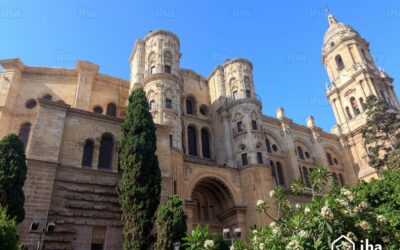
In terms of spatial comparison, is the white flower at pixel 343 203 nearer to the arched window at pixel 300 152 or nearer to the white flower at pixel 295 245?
the white flower at pixel 295 245

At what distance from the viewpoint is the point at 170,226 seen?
14.5m

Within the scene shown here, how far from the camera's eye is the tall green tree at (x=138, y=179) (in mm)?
15172

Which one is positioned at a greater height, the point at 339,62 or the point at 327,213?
the point at 339,62

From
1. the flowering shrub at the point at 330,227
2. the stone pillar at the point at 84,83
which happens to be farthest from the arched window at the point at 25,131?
the flowering shrub at the point at 330,227

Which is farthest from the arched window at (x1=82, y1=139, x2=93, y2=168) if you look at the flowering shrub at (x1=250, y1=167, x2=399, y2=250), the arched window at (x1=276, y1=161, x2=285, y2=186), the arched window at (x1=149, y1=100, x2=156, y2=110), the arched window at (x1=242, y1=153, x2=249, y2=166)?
the arched window at (x1=276, y1=161, x2=285, y2=186)

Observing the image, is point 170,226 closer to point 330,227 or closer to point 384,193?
point 330,227

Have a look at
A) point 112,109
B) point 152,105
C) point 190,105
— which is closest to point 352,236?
point 152,105

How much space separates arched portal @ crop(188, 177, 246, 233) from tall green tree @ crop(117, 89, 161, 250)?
7.21 meters

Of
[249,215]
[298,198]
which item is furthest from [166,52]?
[298,198]

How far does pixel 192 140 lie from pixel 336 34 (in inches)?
1210

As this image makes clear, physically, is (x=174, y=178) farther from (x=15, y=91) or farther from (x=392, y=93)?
(x=392, y=93)

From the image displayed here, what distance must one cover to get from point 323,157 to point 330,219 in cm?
3089

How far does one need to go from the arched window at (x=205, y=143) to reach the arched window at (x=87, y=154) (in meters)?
11.6

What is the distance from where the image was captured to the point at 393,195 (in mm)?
13914
